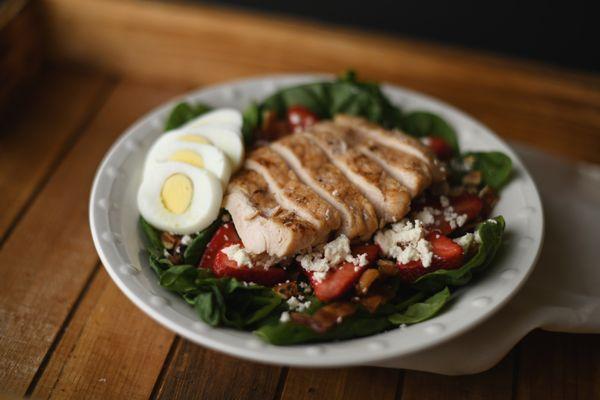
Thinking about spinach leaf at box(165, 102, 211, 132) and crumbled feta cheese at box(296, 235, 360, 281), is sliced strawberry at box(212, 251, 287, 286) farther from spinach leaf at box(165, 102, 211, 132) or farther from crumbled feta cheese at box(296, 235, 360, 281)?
spinach leaf at box(165, 102, 211, 132)

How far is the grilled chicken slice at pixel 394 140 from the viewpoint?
9.75ft

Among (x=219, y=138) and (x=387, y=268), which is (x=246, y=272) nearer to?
(x=387, y=268)

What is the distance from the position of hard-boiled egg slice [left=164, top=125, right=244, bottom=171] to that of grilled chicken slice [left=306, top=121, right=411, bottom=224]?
36 cm

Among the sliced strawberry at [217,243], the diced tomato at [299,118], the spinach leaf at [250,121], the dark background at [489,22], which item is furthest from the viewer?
the dark background at [489,22]

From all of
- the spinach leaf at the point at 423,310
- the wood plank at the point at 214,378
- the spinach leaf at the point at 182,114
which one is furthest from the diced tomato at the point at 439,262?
the spinach leaf at the point at 182,114

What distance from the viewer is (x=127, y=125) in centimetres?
389

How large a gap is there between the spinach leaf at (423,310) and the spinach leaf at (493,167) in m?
0.77

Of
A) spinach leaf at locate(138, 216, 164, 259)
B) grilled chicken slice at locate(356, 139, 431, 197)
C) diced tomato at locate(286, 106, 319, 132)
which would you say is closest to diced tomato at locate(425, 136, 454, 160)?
grilled chicken slice at locate(356, 139, 431, 197)

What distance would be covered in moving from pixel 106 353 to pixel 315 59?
231 centimetres

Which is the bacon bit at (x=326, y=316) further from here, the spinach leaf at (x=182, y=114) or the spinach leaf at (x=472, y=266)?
the spinach leaf at (x=182, y=114)

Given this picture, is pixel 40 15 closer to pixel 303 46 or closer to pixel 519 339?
pixel 303 46

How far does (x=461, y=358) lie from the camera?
2.60 metres

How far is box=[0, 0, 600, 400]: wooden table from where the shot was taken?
2619mm

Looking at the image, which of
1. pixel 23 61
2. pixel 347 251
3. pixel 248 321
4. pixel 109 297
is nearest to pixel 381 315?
Result: pixel 347 251
